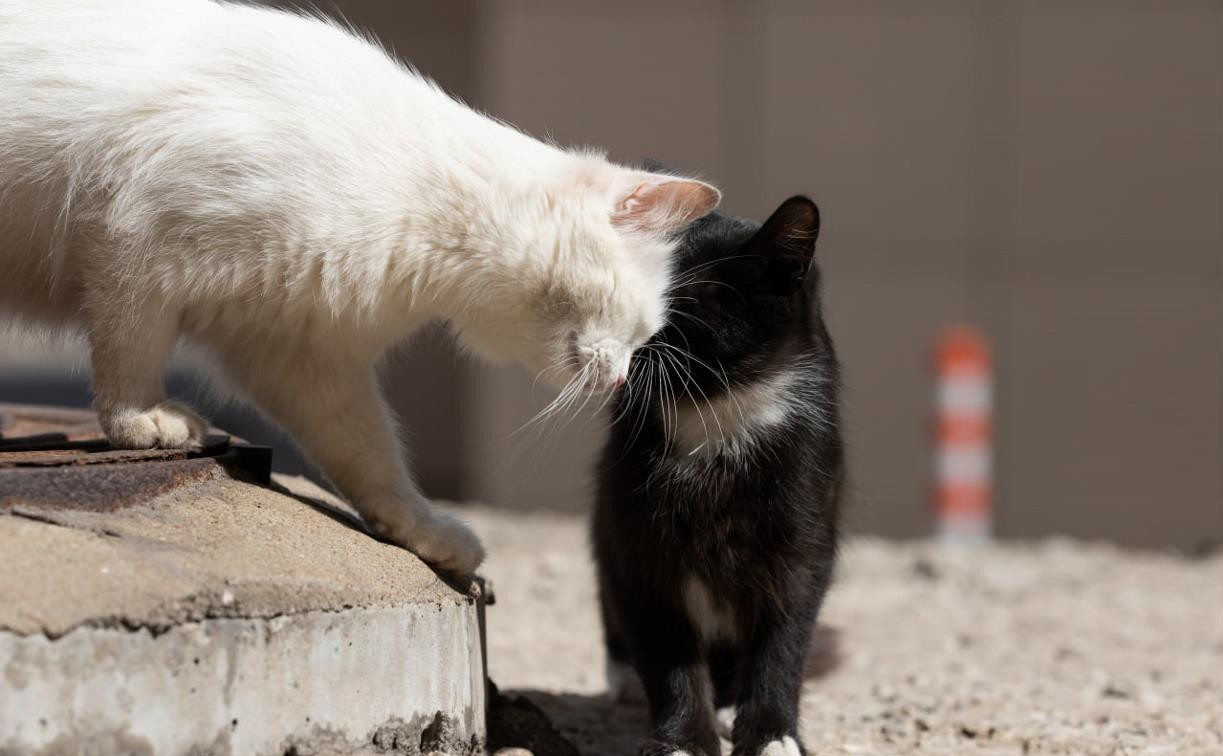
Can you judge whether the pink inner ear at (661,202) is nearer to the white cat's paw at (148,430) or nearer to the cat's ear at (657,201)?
the cat's ear at (657,201)

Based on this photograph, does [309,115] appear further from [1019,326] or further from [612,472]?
[1019,326]

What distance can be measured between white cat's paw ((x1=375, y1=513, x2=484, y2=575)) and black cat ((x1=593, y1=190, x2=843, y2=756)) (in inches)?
14.0

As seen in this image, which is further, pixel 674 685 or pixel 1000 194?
pixel 1000 194

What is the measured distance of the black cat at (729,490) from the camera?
3.29m

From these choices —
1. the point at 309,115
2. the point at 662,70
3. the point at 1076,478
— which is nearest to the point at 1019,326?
the point at 1076,478

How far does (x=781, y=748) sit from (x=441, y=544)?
877 millimetres

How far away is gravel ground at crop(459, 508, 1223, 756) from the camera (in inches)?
151

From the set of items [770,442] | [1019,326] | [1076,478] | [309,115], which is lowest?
[1076,478]

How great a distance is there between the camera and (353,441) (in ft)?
11.0

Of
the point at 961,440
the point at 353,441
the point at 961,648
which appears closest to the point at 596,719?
the point at 353,441

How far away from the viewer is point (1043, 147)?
8617 mm

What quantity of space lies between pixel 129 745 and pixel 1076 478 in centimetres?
717

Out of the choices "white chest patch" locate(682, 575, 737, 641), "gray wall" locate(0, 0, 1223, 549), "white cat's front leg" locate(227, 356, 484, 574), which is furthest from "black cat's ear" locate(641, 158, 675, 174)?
"gray wall" locate(0, 0, 1223, 549)

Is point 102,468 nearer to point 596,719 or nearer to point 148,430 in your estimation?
point 148,430
